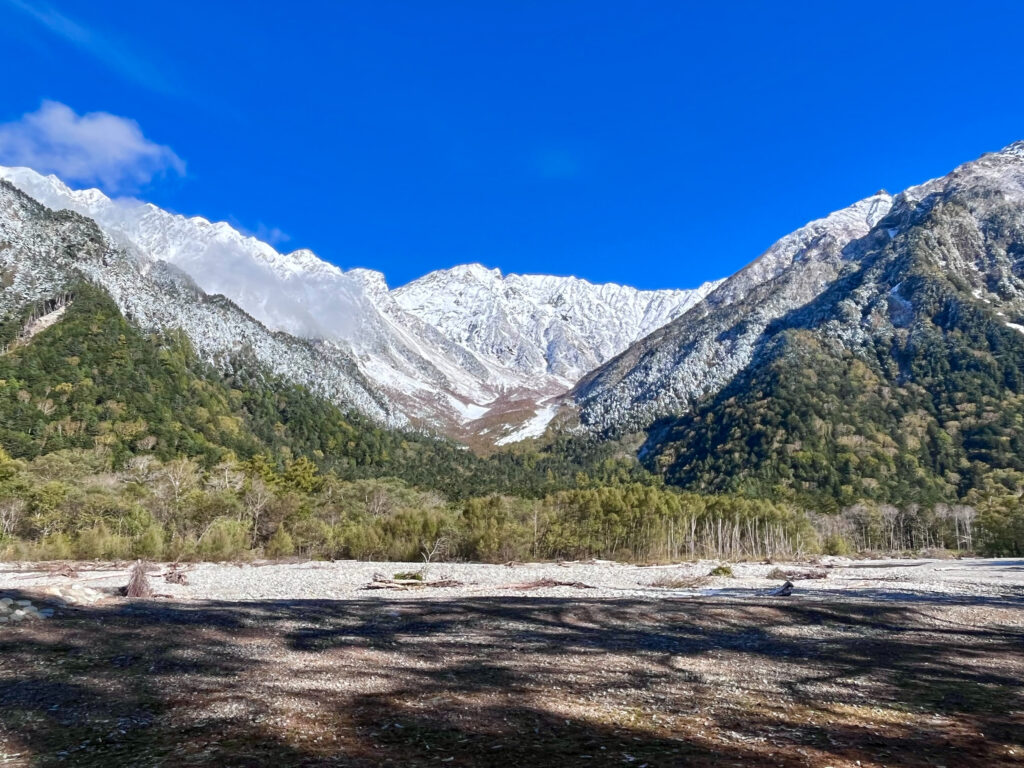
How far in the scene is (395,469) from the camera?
15575 centimetres

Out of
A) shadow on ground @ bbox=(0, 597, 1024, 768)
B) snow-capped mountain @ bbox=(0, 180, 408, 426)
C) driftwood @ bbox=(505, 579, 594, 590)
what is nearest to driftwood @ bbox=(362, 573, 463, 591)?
driftwood @ bbox=(505, 579, 594, 590)

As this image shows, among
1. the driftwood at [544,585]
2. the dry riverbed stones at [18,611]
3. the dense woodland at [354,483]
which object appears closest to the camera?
the dry riverbed stones at [18,611]

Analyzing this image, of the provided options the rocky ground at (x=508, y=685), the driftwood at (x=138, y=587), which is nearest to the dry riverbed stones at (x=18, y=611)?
the rocky ground at (x=508, y=685)

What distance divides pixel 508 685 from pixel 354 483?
80927mm

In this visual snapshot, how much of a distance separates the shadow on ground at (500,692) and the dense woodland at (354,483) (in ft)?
140

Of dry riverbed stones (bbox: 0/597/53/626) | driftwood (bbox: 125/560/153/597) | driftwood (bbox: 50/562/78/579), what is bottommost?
driftwood (bbox: 50/562/78/579)

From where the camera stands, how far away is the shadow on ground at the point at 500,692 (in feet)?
22.9

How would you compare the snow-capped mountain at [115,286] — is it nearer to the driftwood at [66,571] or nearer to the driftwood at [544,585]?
the driftwood at [66,571]

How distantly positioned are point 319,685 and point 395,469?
489 ft

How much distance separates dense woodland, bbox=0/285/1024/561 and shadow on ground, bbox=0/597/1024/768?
140 feet

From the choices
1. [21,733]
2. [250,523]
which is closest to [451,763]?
[21,733]

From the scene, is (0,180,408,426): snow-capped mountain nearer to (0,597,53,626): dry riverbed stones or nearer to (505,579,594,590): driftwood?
(505,579,594,590): driftwood

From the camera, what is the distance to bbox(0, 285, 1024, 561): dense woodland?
59312 mm

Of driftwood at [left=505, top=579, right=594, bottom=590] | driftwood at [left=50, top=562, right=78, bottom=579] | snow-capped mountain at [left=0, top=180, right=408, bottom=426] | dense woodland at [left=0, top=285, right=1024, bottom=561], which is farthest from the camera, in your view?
snow-capped mountain at [left=0, top=180, right=408, bottom=426]
